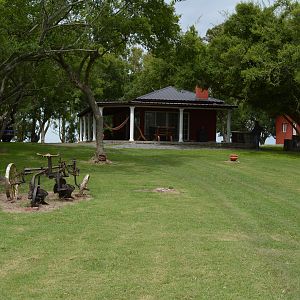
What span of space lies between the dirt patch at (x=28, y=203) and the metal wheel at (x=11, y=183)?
0.14 meters

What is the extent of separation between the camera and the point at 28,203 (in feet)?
34.7

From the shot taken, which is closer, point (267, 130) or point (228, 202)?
point (228, 202)

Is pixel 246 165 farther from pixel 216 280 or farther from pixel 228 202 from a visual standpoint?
pixel 216 280

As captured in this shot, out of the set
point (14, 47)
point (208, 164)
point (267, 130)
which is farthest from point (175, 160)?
point (267, 130)

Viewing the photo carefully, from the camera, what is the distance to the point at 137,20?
64.0 ft

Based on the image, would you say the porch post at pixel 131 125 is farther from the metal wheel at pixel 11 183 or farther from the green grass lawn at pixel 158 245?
the metal wheel at pixel 11 183

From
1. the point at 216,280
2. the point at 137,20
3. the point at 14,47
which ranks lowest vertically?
the point at 216,280

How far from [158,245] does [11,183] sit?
4.64 m

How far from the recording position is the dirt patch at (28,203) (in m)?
9.93

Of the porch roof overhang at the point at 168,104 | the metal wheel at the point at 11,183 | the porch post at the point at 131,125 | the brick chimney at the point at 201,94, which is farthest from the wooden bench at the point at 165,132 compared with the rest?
the metal wheel at the point at 11,183

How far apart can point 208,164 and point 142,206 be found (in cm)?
1000

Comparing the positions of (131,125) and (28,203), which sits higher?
(131,125)

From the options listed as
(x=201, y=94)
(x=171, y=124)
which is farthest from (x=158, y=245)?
(x=201, y=94)

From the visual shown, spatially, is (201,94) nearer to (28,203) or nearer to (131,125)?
(131,125)
